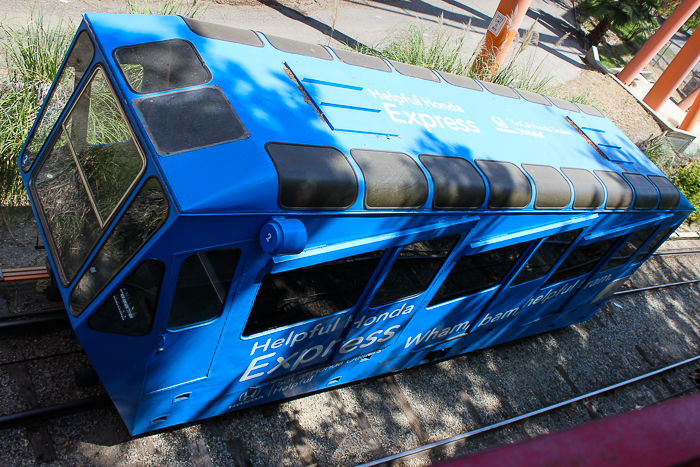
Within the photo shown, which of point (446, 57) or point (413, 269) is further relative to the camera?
point (446, 57)

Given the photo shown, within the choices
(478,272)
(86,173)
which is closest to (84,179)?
(86,173)

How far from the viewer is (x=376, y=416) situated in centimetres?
475

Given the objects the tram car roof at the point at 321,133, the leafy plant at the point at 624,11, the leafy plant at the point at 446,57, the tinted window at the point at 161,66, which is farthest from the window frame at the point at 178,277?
the leafy plant at the point at 624,11

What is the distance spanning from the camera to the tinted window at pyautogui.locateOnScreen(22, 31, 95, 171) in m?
3.23

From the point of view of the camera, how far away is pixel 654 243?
6191 millimetres

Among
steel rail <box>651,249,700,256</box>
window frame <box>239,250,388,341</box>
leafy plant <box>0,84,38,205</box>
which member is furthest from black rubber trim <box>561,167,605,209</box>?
steel rail <box>651,249,700,256</box>

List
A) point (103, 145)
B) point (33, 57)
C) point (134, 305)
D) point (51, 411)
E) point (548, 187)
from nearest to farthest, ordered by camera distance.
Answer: point (134, 305) → point (103, 145) → point (51, 411) → point (548, 187) → point (33, 57)

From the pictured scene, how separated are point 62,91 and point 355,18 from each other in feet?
39.1

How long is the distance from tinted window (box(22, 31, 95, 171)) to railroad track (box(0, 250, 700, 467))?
1498 mm

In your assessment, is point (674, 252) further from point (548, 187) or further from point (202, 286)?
point (202, 286)

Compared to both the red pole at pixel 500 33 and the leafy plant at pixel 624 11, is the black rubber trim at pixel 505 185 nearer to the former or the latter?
the red pole at pixel 500 33

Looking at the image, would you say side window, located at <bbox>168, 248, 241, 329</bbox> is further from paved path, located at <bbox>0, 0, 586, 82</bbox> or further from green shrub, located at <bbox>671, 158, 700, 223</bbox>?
green shrub, located at <bbox>671, 158, 700, 223</bbox>

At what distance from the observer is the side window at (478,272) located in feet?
13.7

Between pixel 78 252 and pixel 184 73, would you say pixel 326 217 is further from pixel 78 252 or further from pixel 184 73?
pixel 78 252
